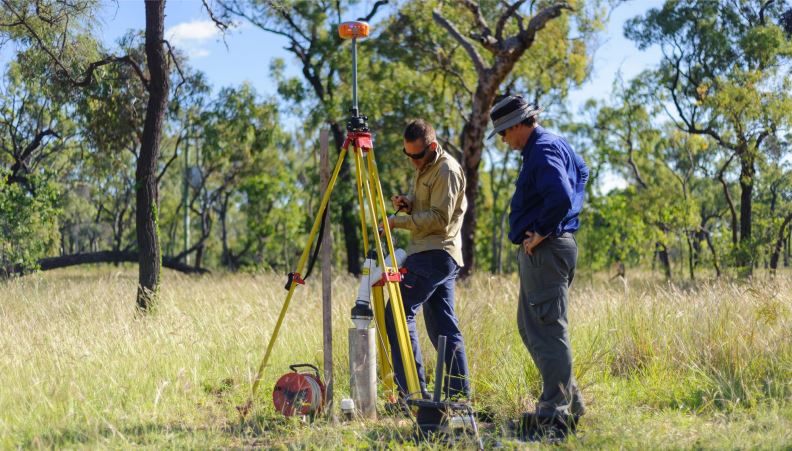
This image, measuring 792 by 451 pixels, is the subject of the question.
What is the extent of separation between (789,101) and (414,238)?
1359cm

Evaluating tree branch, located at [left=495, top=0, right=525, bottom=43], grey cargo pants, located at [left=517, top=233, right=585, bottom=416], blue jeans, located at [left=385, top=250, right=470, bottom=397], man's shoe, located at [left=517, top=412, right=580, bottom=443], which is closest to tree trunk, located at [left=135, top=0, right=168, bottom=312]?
blue jeans, located at [left=385, top=250, right=470, bottom=397]

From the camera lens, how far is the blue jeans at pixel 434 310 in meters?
4.19

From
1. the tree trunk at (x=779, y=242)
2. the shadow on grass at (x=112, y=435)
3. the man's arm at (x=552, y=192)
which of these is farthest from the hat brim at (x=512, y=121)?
the tree trunk at (x=779, y=242)

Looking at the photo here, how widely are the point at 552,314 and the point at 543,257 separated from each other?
297mm

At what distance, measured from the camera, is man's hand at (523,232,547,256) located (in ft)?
11.9

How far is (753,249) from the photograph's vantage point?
1634 cm

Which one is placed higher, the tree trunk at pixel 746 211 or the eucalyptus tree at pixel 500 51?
the eucalyptus tree at pixel 500 51

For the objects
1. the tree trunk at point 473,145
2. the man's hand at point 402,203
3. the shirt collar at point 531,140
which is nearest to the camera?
the shirt collar at point 531,140

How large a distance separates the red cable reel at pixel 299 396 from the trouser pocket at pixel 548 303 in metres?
1.31

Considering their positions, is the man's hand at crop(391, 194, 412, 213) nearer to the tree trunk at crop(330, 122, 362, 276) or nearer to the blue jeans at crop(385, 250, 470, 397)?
the blue jeans at crop(385, 250, 470, 397)

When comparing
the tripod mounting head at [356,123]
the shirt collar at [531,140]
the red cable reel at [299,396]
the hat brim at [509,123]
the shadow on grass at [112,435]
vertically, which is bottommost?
the shadow on grass at [112,435]

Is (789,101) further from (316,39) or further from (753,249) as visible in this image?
(316,39)

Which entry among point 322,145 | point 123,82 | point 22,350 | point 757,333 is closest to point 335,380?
point 322,145

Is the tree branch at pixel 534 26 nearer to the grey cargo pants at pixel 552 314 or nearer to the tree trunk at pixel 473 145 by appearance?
the tree trunk at pixel 473 145
